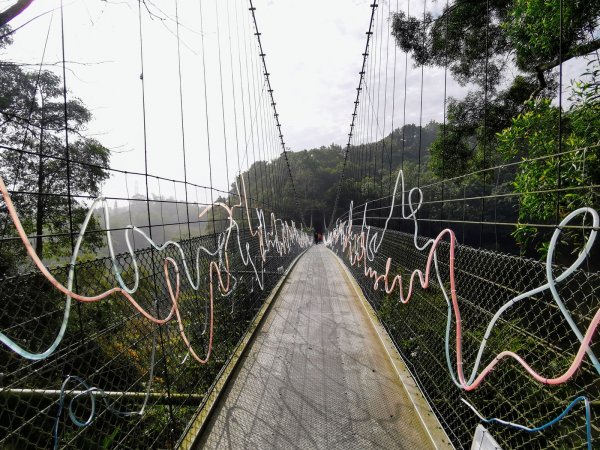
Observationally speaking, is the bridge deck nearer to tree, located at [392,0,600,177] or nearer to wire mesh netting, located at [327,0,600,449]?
wire mesh netting, located at [327,0,600,449]

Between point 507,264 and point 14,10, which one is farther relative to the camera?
point 14,10

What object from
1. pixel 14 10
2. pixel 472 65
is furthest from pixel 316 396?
pixel 472 65

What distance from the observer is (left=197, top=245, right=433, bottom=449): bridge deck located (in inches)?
75.1

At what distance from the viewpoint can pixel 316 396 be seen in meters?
2.30

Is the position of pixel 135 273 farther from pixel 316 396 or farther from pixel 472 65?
pixel 472 65

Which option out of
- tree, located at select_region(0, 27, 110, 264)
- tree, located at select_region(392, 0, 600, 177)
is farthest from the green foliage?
tree, located at select_region(0, 27, 110, 264)

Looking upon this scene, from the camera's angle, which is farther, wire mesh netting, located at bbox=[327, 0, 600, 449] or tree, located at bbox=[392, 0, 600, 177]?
tree, located at bbox=[392, 0, 600, 177]

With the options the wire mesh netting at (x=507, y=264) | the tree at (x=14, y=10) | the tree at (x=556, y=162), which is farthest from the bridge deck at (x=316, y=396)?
the tree at (x=14, y=10)

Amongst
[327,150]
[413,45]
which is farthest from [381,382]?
[327,150]

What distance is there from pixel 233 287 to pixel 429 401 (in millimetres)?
2115

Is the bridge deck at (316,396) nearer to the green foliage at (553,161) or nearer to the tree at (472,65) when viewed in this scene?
the green foliage at (553,161)

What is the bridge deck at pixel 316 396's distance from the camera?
1.91 metres

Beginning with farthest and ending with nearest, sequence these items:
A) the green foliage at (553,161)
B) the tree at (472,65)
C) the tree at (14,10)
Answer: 1. the tree at (472,65)
2. the green foliage at (553,161)
3. the tree at (14,10)

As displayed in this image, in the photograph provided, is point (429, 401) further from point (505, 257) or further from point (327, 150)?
point (327, 150)
